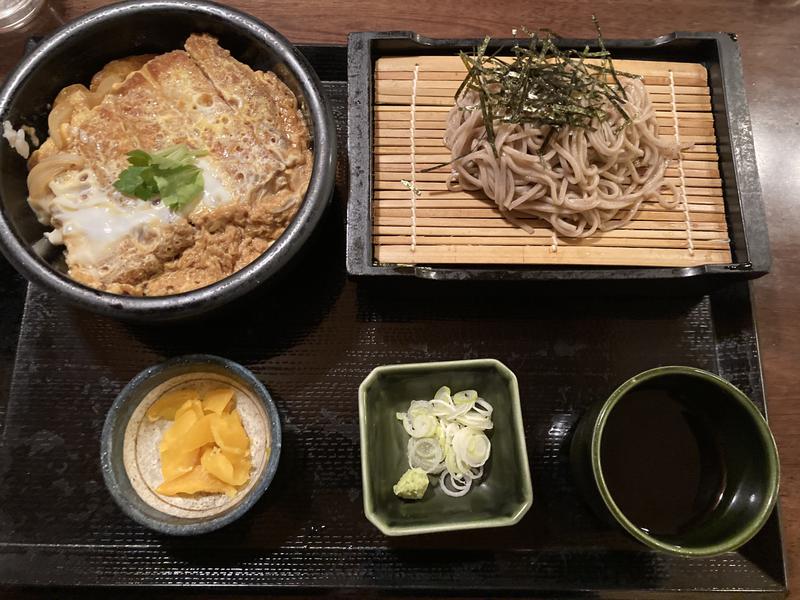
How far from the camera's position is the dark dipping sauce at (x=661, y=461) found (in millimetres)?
1805

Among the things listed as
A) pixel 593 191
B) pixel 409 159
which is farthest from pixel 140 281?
pixel 593 191

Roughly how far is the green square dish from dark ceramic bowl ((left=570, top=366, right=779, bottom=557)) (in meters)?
0.23

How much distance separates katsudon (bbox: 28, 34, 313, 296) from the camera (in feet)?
6.15

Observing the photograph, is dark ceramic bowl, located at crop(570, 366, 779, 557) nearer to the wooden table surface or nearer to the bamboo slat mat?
the bamboo slat mat

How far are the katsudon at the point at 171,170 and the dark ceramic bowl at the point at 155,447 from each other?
28cm

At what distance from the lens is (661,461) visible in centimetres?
186

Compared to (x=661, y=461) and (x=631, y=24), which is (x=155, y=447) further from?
(x=631, y=24)

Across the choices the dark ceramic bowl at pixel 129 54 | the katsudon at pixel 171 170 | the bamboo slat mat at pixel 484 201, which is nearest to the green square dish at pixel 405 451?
the bamboo slat mat at pixel 484 201

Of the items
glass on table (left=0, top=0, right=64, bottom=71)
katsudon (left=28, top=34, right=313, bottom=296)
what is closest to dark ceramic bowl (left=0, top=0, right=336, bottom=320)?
katsudon (left=28, top=34, right=313, bottom=296)

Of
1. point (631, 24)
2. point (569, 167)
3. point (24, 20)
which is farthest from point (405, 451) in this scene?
point (24, 20)

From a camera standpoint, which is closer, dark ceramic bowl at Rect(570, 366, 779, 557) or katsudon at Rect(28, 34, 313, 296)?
dark ceramic bowl at Rect(570, 366, 779, 557)

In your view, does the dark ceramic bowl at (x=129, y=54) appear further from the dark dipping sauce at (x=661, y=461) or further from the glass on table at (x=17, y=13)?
the dark dipping sauce at (x=661, y=461)

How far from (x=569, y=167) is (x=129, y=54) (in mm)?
1638

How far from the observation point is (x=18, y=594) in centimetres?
189
